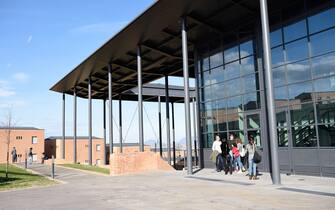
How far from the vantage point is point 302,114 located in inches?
579

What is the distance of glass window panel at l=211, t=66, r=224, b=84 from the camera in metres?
19.5

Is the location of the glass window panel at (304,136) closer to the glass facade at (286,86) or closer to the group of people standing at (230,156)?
the glass facade at (286,86)

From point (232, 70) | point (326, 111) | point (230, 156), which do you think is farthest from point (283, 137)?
point (232, 70)

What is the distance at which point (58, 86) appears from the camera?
34.6m

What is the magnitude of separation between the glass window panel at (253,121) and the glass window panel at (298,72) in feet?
8.38

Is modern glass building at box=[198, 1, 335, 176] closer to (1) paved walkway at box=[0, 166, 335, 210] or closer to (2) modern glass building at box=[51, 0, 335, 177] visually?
(2) modern glass building at box=[51, 0, 335, 177]

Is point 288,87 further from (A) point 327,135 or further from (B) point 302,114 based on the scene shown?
(A) point 327,135

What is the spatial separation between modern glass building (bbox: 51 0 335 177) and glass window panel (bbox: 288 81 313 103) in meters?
0.04

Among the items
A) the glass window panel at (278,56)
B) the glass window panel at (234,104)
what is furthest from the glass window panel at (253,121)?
the glass window panel at (278,56)

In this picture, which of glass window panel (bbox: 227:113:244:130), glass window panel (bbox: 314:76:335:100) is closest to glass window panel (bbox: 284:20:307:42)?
glass window panel (bbox: 314:76:335:100)

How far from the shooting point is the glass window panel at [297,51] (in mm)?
14789

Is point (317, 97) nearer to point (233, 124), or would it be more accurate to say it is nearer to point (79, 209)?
point (233, 124)

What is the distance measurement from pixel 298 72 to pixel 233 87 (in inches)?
166

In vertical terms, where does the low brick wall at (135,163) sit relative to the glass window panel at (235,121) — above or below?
below
